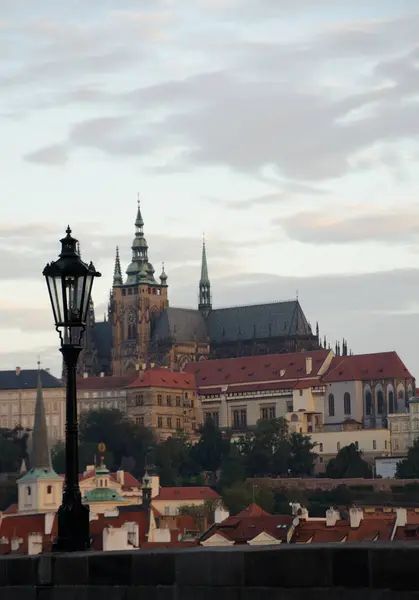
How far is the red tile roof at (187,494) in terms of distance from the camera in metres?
159

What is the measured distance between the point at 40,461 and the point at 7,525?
44.4 metres

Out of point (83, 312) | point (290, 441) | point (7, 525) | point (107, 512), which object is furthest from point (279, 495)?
point (83, 312)

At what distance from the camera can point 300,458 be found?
186 m

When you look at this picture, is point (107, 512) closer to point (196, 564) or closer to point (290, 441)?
point (290, 441)

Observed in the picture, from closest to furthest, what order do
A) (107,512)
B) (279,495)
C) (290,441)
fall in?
(107,512) < (279,495) < (290,441)

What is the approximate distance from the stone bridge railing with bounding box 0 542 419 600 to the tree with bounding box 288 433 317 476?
16877 centimetres

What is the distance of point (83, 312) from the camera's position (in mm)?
18312

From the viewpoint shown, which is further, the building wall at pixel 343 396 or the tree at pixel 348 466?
the building wall at pixel 343 396

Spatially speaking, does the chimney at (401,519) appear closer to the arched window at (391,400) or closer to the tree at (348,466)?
the tree at (348,466)

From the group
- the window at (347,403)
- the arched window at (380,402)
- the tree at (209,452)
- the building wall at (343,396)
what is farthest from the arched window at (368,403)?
the tree at (209,452)

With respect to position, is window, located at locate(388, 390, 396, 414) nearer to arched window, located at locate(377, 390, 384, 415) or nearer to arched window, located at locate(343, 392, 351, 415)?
arched window, located at locate(377, 390, 384, 415)

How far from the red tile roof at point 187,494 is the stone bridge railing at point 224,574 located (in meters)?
140

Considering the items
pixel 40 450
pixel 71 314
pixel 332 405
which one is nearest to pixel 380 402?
pixel 332 405

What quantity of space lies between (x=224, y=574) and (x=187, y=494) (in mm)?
144678
